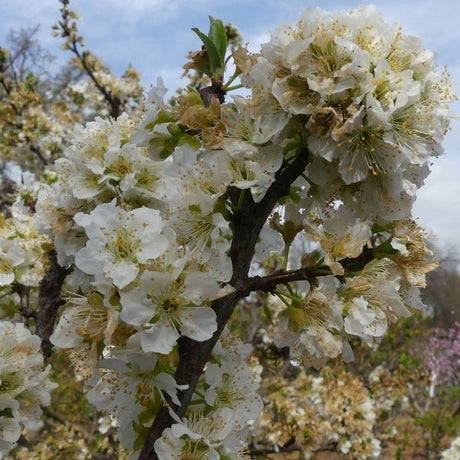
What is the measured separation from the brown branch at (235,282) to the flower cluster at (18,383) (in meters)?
0.59

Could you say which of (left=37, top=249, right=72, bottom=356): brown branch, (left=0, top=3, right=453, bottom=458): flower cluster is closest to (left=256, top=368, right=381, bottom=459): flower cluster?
(left=37, top=249, right=72, bottom=356): brown branch

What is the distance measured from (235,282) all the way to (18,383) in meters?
0.86

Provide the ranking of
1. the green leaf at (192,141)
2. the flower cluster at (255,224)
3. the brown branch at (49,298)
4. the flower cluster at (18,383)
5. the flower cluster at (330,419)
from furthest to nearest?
1. the flower cluster at (330,419)
2. the brown branch at (49,298)
3. the flower cluster at (18,383)
4. the green leaf at (192,141)
5. the flower cluster at (255,224)

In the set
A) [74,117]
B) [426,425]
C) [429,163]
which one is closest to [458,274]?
[426,425]

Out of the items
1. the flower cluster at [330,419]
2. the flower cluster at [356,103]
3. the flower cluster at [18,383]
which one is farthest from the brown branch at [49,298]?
the flower cluster at [330,419]

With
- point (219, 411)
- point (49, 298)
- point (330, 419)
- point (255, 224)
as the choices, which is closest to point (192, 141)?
Result: point (255, 224)

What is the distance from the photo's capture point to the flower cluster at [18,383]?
164 cm

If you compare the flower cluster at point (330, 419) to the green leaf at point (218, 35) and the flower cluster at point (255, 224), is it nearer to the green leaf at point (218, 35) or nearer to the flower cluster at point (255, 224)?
the flower cluster at point (255, 224)

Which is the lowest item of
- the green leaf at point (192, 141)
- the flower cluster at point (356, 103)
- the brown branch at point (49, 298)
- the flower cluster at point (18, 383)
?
the flower cluster at point (18, 383)

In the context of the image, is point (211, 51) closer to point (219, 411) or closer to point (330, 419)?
point (219, 411)

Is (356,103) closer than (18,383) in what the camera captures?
Yes

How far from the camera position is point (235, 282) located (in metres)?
1.28

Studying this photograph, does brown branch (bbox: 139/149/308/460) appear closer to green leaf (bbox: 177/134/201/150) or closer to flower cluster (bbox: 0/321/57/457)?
green leaf (bbox: 177/134/201/150)

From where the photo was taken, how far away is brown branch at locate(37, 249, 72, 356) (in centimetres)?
229
